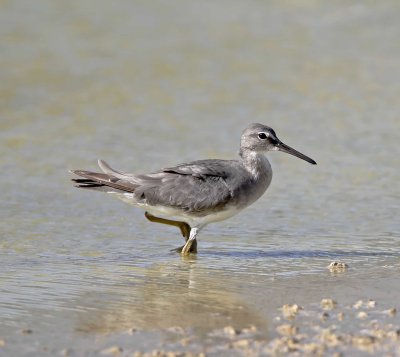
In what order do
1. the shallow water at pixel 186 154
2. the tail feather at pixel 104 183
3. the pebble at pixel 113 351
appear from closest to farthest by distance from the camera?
1. the pebble at pixel 113 351
2. the shallow water at pixel 186 154
3. the tail feather at pixel 104 183

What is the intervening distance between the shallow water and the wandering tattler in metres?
0.31

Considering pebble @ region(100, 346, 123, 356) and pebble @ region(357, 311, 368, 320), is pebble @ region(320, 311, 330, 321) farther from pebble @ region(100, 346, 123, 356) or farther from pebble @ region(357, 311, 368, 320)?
pebble @ region(100, 346, 123, 356)

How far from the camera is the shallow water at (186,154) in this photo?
6664 mm

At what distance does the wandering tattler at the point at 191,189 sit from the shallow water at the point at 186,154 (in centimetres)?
31

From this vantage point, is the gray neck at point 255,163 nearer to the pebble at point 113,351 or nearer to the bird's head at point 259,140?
the bird's head at point 259,140

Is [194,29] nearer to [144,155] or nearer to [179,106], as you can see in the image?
[179,106]

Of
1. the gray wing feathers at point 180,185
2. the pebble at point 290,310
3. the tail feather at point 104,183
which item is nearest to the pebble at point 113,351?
the pebble at point 290,310

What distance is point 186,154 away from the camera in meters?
11.6

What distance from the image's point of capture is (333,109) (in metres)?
13.1

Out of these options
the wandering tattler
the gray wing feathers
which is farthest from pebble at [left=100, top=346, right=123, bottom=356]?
the gray wing feathers

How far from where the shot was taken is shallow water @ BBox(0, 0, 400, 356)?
21.9 ft

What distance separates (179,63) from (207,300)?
8.24 metres

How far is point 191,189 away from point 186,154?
10.6 ft

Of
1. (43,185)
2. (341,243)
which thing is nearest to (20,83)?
(43,185)
